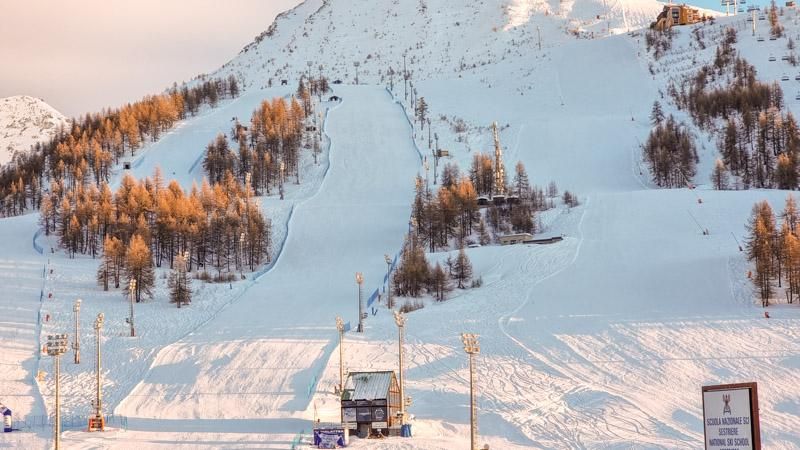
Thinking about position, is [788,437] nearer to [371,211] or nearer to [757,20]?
[371,211]

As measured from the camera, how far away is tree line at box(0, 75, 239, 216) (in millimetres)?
90625

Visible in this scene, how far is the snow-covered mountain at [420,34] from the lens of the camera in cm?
14512

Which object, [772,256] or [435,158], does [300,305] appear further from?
[435,158]

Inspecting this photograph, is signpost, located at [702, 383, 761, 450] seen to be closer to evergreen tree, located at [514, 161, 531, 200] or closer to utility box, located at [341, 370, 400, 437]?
utility box, located at [341, 370, 400, 437]

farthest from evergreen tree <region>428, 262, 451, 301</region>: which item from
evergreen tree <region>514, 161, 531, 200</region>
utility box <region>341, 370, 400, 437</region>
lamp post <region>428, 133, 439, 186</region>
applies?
lamp post <region>428, 133, 439, 186</region>

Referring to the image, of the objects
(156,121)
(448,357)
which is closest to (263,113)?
(156,121)

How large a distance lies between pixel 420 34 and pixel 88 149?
75.7 meters

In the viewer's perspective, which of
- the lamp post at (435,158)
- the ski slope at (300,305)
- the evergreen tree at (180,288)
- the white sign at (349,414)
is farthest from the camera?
the lamp post at (435,158)

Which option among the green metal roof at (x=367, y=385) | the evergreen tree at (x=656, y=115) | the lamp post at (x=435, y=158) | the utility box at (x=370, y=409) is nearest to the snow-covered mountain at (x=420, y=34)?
the lamp post at (x=435, y=158)

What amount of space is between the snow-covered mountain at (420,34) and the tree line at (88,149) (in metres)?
28.8

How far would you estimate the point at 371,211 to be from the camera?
80.2 meters

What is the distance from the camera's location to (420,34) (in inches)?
6319

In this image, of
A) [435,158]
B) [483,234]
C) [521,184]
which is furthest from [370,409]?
[435,158]

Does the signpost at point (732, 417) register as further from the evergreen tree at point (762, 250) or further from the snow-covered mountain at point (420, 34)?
the snow-covered mountain at point (420, 34)
